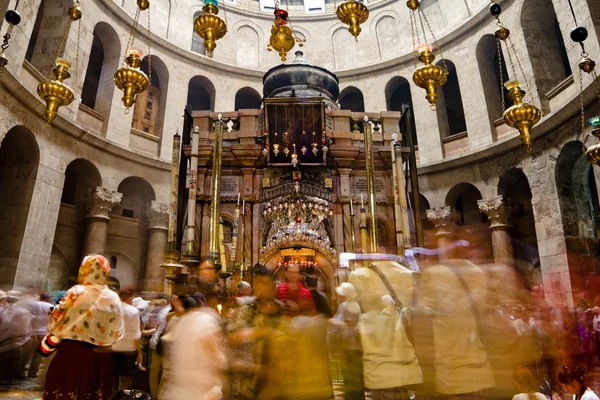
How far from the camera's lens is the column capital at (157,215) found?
47.4 ft

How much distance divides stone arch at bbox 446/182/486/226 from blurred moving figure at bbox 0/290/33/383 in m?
13.3

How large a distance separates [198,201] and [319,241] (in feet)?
11.5

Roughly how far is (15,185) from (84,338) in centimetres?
962

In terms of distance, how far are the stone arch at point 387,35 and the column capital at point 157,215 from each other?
12466mm

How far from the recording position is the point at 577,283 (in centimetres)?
1053

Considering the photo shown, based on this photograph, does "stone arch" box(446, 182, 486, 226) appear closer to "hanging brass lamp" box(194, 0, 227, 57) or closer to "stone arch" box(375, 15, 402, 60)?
"stone arch" box(375, 15, 402, 60)

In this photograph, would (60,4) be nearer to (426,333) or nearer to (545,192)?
(426,333)

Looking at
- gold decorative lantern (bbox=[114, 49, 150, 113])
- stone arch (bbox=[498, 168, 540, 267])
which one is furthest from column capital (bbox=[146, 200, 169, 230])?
stone arch (bbox=[498, 168, 540, 267])

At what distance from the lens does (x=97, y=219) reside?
12.9 metres

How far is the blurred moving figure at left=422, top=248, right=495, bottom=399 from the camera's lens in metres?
3.11

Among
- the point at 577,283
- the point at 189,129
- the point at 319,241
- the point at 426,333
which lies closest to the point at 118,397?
the point at 426,333

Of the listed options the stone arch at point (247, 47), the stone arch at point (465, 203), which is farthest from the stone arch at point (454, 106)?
the stone arch at point (247, 47)

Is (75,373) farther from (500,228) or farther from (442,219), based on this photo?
(442,219)

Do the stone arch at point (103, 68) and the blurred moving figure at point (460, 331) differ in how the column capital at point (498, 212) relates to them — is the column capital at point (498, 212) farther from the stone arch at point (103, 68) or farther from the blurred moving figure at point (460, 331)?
the stone arch at point (103, 68)
